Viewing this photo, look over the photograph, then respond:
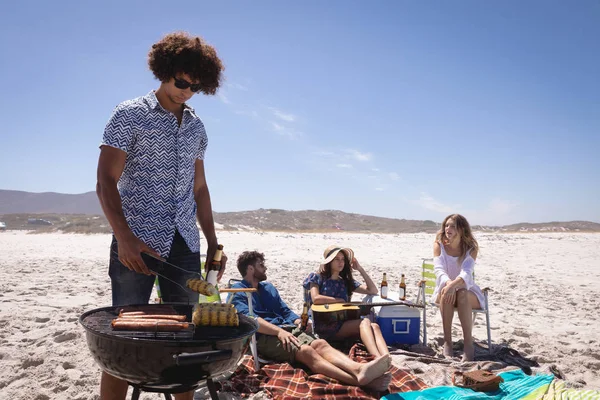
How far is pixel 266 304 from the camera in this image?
15.1ft

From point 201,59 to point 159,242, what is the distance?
966mm

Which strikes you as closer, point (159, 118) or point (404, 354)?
point (159, 118)

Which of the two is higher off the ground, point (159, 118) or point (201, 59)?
point (201, 59)

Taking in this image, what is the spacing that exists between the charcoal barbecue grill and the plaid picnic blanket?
1812 millimetres

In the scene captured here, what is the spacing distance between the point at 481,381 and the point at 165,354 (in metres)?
2.85

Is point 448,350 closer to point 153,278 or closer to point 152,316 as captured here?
point 153,278

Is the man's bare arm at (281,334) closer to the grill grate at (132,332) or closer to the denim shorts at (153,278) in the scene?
the denim shorts at (153,278)

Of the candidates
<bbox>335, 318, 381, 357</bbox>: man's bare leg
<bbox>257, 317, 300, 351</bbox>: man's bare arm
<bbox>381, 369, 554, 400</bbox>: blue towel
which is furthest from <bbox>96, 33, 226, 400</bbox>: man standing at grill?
<bbox>335, 318, 381, 357</bbox>: man's bare leg

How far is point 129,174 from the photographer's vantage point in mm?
2215

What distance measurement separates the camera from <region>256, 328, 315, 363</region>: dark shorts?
4.02 m

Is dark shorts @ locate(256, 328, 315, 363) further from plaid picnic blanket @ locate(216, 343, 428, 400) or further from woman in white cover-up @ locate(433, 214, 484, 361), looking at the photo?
woman in white cover-up @ locate(433, 214, 484, 361)

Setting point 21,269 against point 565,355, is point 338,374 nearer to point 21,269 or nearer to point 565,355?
point 565,355

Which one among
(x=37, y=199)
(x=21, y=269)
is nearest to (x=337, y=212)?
(x=21, y=269)

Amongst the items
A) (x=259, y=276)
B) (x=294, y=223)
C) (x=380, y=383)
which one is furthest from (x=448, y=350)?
(x=294, y=223)
